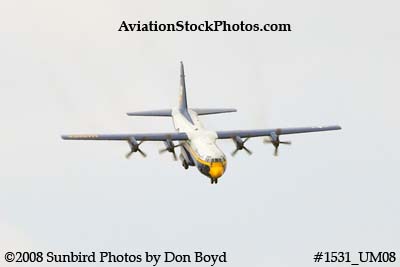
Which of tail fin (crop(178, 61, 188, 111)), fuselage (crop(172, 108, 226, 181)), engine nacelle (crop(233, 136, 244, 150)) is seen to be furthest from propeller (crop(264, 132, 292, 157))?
tail fin (crop(178, 61, 188, 111))

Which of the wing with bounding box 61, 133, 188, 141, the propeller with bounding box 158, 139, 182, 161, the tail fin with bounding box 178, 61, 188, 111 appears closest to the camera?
the wing with bounding box 61, 133, 188, 141

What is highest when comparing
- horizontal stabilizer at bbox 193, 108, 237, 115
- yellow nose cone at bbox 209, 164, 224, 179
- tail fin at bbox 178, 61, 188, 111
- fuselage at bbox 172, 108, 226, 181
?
tail fin at bbox 178, 61, 188, 111

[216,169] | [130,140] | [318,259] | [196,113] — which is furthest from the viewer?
[196,113]

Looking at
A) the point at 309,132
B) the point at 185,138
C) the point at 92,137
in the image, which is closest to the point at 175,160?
the point at 185,138

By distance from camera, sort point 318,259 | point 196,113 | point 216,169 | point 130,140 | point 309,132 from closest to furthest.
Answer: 1. point 318,259
2. point 216,169
3. point 130,140
4. point 309,132
5. point 196,113

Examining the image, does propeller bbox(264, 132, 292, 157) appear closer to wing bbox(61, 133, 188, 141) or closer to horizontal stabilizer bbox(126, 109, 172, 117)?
wing bbox(61, 133, 188, 141)

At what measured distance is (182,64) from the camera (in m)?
95.9

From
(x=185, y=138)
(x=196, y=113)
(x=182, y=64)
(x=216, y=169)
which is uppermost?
(x=182, y=64)

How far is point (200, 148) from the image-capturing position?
76.1 m

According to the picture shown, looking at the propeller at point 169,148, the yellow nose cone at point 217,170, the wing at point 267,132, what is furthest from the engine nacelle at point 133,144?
the yellow nose cone at point 217,170

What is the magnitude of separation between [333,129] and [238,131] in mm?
9711

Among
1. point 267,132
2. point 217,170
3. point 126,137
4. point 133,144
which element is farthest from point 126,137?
point 267,132

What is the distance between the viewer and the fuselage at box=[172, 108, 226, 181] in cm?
7312

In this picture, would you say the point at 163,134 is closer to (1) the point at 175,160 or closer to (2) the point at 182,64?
(1) the point at 175,160
